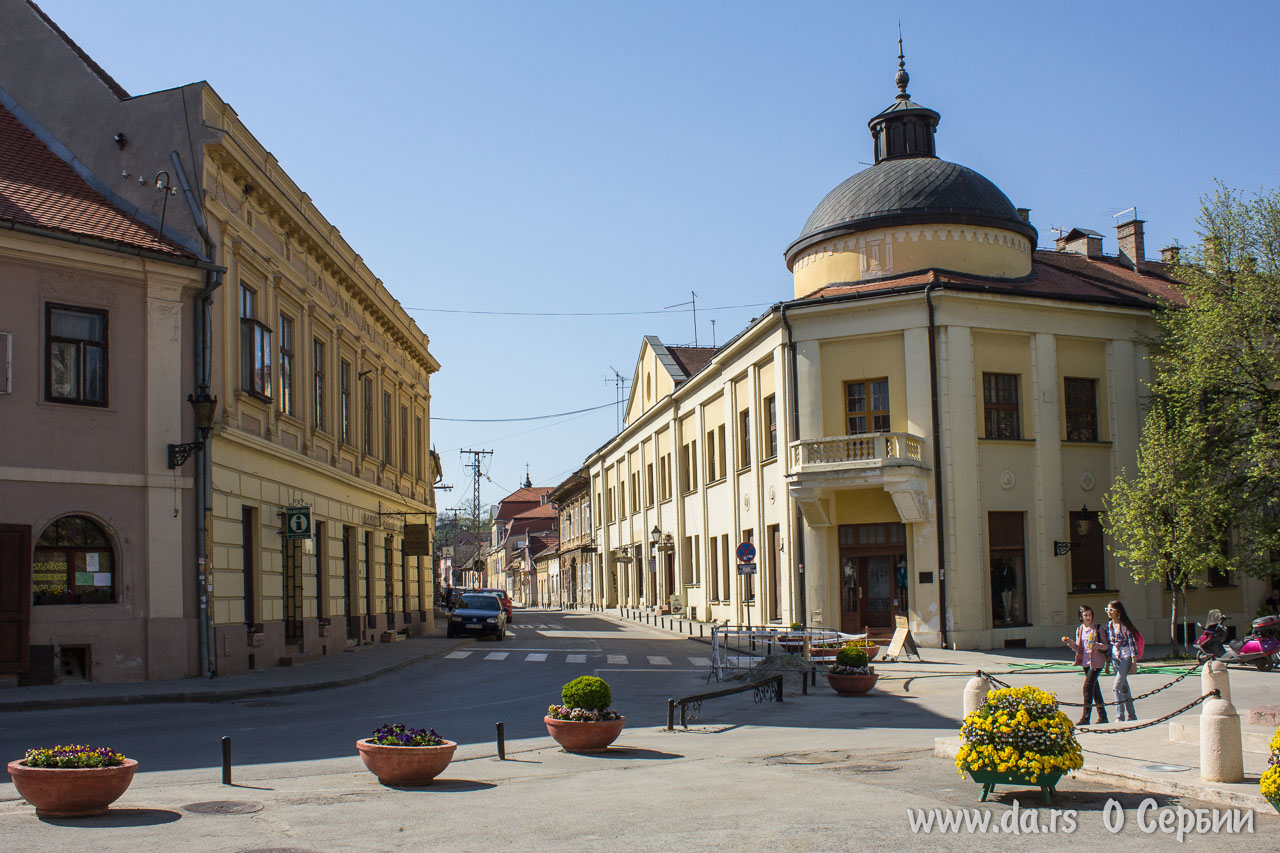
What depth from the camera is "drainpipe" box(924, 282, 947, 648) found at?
2931 centimetres

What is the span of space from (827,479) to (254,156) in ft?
50.0

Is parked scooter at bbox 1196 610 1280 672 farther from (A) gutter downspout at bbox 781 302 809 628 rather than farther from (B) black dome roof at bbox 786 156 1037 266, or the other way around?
(B) black dome roof at bbox 786 156 1037 266

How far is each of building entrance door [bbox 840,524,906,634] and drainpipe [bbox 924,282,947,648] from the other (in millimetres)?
1101

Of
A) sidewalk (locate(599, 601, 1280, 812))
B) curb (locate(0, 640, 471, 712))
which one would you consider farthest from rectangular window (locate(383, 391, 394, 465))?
sidewalk (locate(599, 601, 1280, 812))

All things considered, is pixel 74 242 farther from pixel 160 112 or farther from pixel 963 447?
pixel 963 447

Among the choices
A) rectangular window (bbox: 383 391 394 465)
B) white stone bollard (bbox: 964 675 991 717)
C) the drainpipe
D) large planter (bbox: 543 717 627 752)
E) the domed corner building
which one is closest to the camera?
white stone bollard (bbox: 964 675 991 717)

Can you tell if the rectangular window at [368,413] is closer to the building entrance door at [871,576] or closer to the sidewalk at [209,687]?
the sidewalk at [209,687]

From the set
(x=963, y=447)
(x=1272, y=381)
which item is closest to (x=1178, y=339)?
(x=1272, y=381)

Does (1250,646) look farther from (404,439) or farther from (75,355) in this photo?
(404,439)

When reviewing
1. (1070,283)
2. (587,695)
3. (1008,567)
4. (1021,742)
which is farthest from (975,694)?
(1070,283)

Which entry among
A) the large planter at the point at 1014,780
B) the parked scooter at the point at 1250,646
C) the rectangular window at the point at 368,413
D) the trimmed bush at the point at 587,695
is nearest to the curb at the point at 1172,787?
the large planter at the point at 1014,780

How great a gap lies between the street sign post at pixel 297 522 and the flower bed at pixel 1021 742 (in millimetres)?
18191

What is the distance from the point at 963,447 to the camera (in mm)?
29672

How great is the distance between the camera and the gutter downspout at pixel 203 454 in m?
20.9
